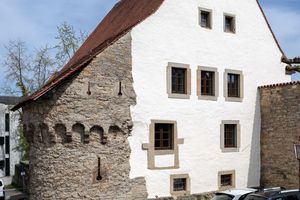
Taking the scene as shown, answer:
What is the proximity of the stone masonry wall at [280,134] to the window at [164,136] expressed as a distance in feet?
17.7

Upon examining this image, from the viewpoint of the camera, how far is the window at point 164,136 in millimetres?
16984

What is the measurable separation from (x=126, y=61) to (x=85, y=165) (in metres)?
4.32

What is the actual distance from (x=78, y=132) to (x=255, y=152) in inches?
368

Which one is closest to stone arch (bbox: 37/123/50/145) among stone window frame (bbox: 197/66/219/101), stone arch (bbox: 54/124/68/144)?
stone arch (bbox: 54/124/68/144)

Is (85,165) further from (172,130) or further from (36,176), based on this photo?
(172,130)

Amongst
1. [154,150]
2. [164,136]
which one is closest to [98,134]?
[154,150]

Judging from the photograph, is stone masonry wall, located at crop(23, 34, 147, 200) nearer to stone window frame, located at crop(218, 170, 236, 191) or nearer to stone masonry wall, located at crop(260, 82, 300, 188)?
stone window frame, located at crop(218, 170, 236, 191)

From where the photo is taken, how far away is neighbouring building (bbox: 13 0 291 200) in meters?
14.8

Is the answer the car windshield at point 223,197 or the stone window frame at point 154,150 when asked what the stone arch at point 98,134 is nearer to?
the stone window frame at point 154,150

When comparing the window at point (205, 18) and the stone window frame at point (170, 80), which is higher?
the window at point (205, 18)

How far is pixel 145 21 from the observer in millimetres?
16750

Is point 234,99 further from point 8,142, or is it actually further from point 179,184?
point 8,142

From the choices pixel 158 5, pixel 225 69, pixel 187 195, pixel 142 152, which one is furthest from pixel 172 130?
pixel 158 5

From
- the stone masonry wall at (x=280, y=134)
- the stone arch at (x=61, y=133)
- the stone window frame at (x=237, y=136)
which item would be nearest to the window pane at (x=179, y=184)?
the stone window frame at (x=237, y=136)
